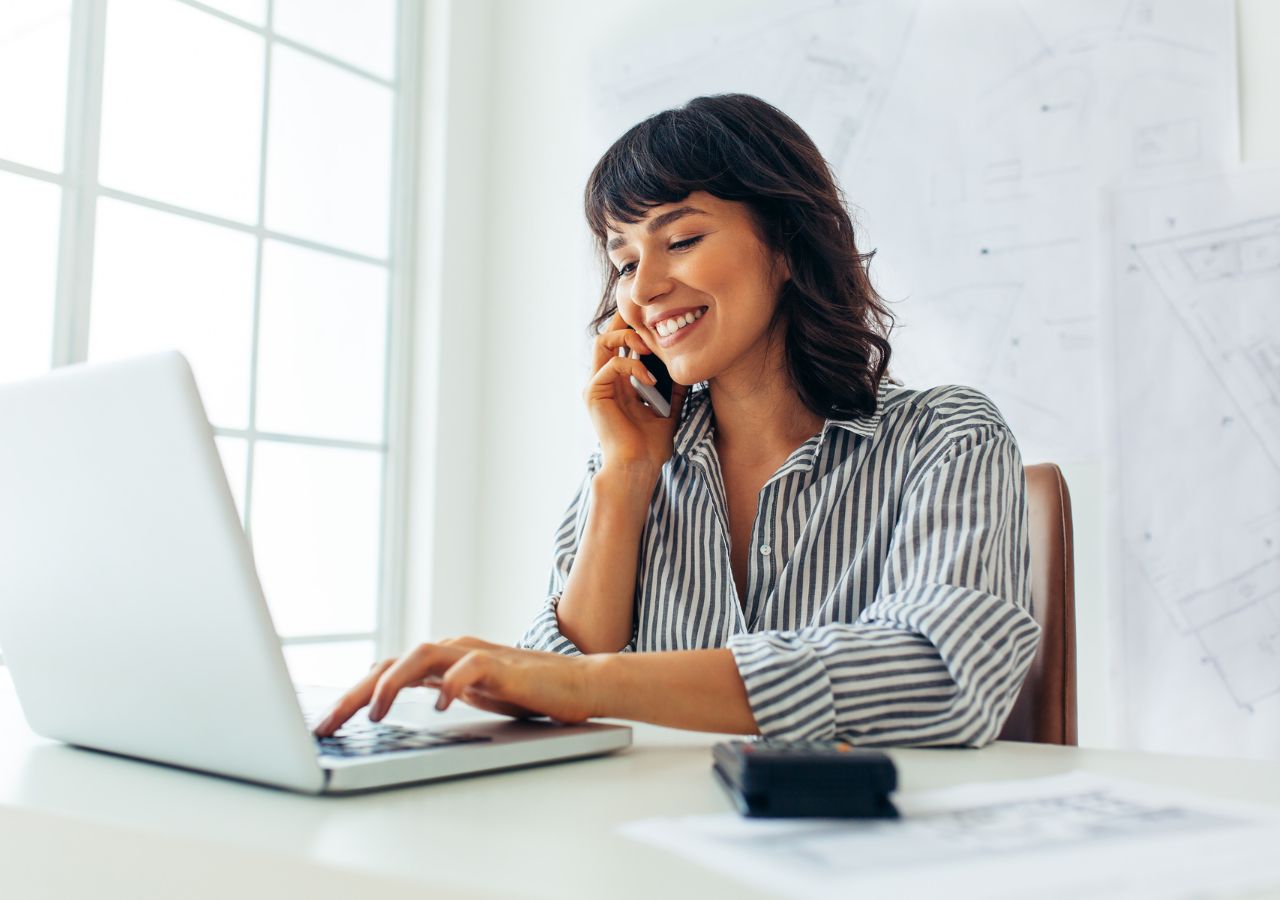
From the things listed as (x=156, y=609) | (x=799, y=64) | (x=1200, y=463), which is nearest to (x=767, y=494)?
(x=156, y=609)

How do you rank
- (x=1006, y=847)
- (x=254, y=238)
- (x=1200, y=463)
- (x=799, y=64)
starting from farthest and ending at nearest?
(x=254, y=238) → (x=799, y=64) → (x=1200, y=463) → (x=1006, y=847)

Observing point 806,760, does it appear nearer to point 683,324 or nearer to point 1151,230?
point 683,324

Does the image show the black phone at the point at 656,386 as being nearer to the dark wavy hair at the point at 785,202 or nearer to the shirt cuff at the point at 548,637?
the dark wavy hair at the point at 785,202

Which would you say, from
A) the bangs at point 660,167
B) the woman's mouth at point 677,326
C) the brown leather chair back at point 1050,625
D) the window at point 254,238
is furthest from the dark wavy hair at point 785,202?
the window at point 254,238

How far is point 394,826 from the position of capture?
1.65 feet

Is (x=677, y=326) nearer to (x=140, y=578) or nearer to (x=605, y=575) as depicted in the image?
(x=605, y=575)

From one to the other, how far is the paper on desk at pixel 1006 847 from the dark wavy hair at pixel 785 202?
0.83 meters

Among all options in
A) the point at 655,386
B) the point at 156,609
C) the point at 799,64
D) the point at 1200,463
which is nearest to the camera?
the point at 156,609

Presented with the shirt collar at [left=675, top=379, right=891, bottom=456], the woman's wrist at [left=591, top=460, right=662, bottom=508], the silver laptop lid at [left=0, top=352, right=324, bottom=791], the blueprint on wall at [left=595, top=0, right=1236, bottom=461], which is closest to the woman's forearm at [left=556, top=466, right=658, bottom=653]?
the woman's wrist at [left=591, top=460, right=662, bottom=508]

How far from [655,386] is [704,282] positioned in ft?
0.73

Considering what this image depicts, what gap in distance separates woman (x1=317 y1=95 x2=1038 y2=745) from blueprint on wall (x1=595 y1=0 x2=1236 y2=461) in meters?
0.62

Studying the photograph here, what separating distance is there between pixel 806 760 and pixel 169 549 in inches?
13.7

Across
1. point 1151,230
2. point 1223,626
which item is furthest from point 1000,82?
point 1223,626

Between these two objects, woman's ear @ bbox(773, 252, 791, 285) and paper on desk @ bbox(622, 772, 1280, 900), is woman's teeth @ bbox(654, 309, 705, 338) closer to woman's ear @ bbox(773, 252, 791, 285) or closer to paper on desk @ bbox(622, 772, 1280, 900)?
woman's ear @ bbox(773, 252, 791, 285)
